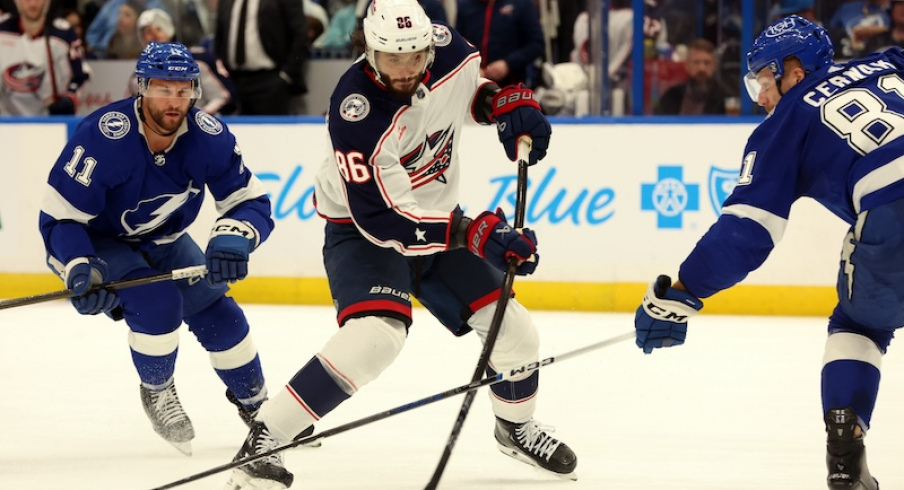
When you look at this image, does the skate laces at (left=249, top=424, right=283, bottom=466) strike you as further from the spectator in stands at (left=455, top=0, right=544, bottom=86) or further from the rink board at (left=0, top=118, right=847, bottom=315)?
the spectator in stands at (left=455, top=0, right=544, bottom=86)

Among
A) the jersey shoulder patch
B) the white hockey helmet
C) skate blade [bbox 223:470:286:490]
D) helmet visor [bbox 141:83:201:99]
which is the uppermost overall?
the white hockey helmet

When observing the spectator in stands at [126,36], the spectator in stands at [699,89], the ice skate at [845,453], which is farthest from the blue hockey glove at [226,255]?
the spectator in stands at [126,36]

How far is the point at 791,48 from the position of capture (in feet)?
9.24

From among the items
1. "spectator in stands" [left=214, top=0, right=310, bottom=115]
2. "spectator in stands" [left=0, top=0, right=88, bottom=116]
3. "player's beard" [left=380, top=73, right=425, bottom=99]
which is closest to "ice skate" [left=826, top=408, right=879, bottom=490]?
"player's beard" [left=380, top=73, right=425, bottom=99]

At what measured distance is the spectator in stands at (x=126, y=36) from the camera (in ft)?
23.0

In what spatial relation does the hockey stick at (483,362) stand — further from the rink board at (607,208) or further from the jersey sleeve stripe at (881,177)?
the rink board at (607,208)

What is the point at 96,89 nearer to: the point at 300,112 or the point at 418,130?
the point at 300,112

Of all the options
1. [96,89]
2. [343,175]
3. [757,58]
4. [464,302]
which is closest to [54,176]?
[343,175]

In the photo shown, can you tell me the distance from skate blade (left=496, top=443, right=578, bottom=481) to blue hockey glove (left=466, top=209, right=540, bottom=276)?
26.1 inches

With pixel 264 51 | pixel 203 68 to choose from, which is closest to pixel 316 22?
pixel 264 51

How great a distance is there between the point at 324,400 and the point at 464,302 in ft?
1.60

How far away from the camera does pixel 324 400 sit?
2.91 meters

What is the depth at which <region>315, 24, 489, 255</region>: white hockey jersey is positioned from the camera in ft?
9.52

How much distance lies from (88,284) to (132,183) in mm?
318
